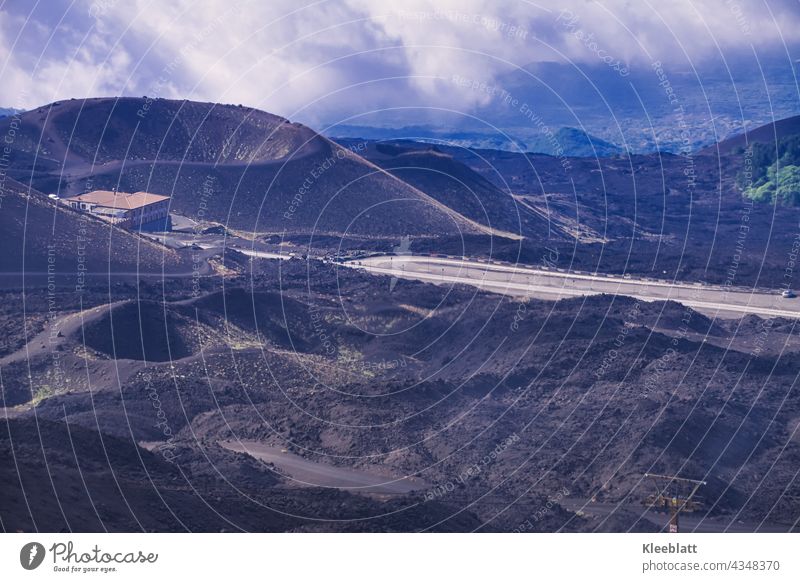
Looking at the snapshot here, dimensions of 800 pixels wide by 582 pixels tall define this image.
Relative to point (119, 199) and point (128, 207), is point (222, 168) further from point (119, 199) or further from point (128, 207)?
point (128, 207)

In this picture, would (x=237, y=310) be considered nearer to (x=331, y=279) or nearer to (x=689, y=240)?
(x=331, y=279)

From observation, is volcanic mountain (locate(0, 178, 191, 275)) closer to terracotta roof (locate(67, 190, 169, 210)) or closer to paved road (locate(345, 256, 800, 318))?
terracotta roof (locate(67, 190, 169, 210))

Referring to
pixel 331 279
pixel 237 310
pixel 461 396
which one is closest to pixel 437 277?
pixel 331 279

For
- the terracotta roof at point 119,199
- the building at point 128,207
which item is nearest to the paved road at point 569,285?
the building at point 128,207

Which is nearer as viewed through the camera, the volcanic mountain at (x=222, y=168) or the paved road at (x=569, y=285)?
the paved road at (x=569, y=285)

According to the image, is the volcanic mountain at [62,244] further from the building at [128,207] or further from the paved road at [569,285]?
the paved road at [569,285]
